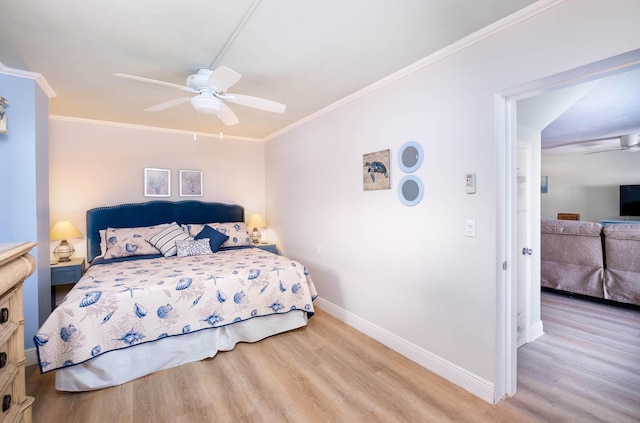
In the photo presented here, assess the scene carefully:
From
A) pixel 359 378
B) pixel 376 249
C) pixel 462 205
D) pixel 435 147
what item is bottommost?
pixel 359 378

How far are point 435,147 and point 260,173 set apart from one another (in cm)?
338

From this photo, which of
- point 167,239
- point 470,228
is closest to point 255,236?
point 167,239

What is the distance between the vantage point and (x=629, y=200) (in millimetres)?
6066

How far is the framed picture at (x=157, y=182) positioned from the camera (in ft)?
13.9

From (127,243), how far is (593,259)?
581cm

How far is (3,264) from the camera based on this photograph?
95cm

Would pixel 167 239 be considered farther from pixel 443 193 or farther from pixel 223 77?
pixel 443 193

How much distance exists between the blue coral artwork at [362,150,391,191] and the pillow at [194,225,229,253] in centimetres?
208

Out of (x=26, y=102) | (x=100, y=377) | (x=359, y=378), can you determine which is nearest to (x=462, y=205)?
(x=359, y=378)

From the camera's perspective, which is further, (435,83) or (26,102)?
(26,102)

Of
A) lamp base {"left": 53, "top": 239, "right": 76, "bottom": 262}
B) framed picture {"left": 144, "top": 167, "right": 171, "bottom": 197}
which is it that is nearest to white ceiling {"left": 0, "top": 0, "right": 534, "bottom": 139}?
framed picture {"left": 144, "top": 167, "right": 171, "bottom": 197}

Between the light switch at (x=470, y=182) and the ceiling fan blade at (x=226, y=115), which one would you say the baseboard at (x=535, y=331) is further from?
the ceiling fan blade at (x=226, y=115)

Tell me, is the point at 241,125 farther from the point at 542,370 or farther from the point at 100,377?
the point at 542,370

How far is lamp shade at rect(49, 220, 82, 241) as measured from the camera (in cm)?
342
